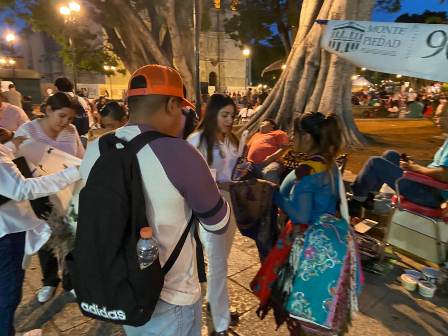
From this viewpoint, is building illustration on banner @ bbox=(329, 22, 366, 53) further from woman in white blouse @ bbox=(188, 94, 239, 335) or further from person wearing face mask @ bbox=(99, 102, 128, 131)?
person wearing face mask @ bbox=(99, 102, 128, 131)

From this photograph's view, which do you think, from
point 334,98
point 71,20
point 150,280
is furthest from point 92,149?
point 71,20

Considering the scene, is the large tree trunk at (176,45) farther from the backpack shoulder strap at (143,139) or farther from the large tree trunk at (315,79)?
the backpack shoulder strap at (143,139)

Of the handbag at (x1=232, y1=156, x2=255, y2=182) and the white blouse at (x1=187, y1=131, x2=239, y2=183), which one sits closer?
the handbag at (x1=232, y1=156, x2=255, y2=182)

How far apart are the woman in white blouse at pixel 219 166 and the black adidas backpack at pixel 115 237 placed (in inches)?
43.9

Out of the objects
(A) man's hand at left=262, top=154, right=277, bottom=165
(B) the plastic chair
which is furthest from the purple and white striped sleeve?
(A) man's hand at left=262, top=154, right=277, bottom=165

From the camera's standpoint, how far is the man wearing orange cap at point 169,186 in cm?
118

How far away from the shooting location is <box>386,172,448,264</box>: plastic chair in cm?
310

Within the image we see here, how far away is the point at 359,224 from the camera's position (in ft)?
12.8

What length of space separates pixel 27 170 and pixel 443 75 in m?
4.20

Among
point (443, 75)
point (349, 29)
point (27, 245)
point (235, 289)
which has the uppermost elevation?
point (349, 29)

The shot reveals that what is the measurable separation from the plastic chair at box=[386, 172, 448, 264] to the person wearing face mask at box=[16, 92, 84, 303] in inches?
130

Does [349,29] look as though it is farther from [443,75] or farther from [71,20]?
[71,20]

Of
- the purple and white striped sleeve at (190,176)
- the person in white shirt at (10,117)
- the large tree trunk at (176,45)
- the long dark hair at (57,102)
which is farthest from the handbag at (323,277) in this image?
the large tree trunk at (176,45)

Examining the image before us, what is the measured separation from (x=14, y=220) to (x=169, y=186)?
1523 millimetres
